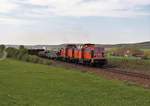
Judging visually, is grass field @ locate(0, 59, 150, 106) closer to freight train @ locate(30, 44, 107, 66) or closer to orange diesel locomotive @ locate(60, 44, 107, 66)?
orange diesel locomotive @ locate(60, 44, 107, 66)

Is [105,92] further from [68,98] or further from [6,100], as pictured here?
[6,100]

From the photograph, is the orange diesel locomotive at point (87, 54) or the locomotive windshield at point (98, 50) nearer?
the orange diesel locomotive at point (87, 54)

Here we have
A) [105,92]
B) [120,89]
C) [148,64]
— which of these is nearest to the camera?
[105,92]

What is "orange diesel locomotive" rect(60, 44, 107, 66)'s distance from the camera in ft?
173

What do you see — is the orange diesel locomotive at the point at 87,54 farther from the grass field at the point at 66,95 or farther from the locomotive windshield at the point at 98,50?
the grass field at the point at 66,95

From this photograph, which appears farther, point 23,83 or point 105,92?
point 23,83

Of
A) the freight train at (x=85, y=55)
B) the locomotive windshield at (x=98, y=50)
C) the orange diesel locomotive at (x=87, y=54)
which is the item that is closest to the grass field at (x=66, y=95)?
the orange diesel locomotive at (x=87, y=54)

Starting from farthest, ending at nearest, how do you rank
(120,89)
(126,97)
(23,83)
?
(23,83) < (120,89) < (126,97)

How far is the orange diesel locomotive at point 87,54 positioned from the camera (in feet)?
173

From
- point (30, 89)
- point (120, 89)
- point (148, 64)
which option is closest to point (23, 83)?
point (30, 89)

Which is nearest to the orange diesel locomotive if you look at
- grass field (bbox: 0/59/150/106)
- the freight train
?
the freight train

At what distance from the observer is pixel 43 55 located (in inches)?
3228

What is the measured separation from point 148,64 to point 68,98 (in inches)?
1377

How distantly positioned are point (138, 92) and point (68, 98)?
4.31m
